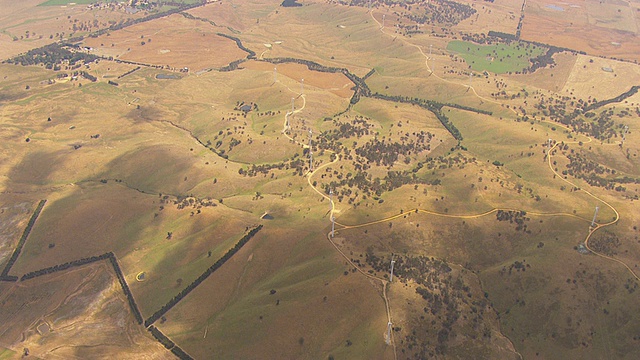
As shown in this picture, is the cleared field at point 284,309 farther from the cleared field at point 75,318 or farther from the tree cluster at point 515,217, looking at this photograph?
the tree cluster at point 515,217

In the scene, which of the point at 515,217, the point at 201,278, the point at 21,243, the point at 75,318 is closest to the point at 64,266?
the point at 21,243

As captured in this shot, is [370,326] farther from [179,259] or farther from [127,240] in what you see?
[127,240]

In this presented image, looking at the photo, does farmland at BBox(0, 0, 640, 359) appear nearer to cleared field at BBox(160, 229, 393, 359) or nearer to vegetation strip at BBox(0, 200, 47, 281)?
cleared field at BBox(160, 229, 393, 359)

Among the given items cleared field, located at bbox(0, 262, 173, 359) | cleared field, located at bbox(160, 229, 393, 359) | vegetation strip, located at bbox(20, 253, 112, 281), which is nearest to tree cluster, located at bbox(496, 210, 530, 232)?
cleared field, located at bbox(160, 229, 393, 359)

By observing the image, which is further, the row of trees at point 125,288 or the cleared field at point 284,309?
the row of trees at point 125,288

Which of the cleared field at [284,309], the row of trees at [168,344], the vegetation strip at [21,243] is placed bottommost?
the vegetation strip at [21,243]

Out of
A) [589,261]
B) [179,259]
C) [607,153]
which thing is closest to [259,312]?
[179,259]

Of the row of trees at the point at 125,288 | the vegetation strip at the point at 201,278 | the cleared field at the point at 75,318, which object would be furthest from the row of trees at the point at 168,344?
the row of trees at the point at 125,288

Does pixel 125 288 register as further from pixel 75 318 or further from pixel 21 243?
pixel 21 243
